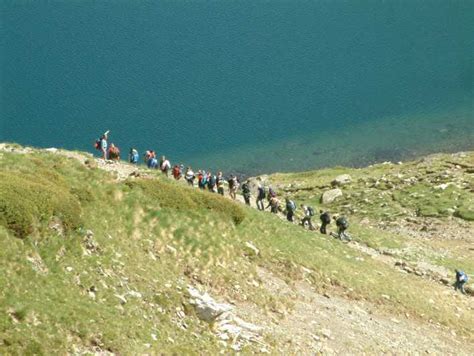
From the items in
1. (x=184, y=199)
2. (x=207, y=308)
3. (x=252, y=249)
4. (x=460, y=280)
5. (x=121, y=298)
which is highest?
(x=184, y=199)

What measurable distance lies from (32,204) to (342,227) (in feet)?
96.4

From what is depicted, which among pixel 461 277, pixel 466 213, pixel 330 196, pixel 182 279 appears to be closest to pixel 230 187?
pixel 461 277

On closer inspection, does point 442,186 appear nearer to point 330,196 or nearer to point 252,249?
point 330,196

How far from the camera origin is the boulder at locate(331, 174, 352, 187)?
7944 centimetres

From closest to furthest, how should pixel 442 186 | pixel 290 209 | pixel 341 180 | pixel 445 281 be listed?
1. pixel 445 281
2. pixel 290 209
3. pixel 442 186
4. pixel 341 180

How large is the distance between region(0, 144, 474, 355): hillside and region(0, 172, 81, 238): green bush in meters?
0.07

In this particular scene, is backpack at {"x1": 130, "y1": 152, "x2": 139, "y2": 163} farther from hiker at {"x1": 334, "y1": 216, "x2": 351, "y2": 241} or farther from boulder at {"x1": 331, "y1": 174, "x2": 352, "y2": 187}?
boulder at {"x1": 331, "y1": 174, "x2": 352, "y2": 187}

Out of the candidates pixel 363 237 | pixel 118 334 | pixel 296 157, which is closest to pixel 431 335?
pixel 363 237

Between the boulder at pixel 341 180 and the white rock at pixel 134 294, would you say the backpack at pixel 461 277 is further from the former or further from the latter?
the boulder at pixel 341 180

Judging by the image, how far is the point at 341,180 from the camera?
8000 cm

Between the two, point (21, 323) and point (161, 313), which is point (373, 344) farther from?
point (21, 323)

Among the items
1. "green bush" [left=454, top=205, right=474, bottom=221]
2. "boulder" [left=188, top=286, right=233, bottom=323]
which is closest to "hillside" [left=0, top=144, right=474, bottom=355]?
"boulder" [left=188, top=286, right=233, bottom=323]

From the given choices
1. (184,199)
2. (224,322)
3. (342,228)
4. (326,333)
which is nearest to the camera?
(224,322)

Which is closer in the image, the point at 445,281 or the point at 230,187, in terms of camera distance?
the point at 445,281
